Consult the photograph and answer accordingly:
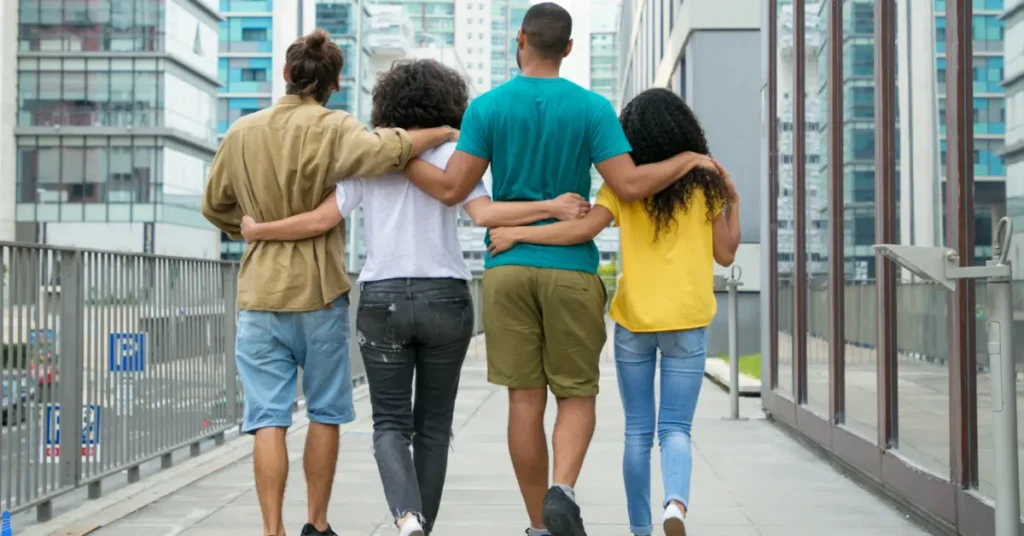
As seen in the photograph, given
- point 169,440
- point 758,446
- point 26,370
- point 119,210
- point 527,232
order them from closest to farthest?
point 527,232 → point 26,370 → point 169,440 → point 758,446 → point 119,210

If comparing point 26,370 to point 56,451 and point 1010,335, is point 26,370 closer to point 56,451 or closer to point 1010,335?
point 56,451

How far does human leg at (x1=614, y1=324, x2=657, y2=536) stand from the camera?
4.97 m

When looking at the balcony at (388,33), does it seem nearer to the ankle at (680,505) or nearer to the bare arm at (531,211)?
the bare arm at (531,211)

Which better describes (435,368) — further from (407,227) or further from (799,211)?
(799,211)

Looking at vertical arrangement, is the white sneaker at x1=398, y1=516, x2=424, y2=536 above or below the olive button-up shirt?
below

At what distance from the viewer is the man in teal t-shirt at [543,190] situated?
15.5 ft

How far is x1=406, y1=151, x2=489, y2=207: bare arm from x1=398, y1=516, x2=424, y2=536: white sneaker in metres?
1.10

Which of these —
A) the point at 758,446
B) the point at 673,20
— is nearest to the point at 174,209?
the point at 673,20

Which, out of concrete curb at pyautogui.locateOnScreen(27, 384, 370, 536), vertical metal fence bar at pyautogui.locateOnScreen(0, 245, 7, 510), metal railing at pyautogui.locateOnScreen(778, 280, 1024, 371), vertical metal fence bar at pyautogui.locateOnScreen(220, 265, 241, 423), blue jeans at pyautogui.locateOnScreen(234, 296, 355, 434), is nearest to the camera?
blue jeans at pyautogui.locateOnScreen(234, 296, 355, 434)

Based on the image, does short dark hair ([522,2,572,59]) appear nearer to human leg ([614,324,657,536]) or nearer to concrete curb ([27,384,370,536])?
human leg ([614,324,657,536])

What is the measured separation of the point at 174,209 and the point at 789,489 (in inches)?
2591

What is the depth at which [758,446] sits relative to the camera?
951 centimetres

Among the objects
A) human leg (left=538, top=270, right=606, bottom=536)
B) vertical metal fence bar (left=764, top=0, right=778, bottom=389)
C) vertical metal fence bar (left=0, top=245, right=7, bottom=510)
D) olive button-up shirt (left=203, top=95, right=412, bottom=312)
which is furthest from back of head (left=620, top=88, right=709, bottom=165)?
vertical metal fence bar (left=764, top=0, right=778, bottom=389)

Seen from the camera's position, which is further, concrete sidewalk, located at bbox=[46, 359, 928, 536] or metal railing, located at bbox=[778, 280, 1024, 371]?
concrete sidewalk, located at bbox=[46, 359, 928, 536]
